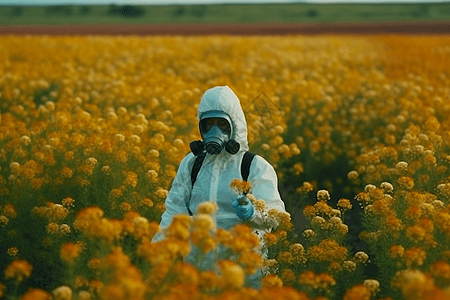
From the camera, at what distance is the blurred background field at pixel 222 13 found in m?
52.9

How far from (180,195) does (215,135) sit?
55 cm

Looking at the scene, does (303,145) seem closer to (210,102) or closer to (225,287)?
(210,102)

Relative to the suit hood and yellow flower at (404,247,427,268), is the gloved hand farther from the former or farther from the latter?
yellow flower at (404,247,427,268)

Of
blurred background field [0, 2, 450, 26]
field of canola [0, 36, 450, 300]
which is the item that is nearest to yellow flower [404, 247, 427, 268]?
field of canola [0, 36, 450, 300]

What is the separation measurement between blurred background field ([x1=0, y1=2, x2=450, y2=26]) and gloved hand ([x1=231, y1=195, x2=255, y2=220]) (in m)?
49.5

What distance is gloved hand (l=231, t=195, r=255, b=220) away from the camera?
374cm

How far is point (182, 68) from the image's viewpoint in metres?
15.5

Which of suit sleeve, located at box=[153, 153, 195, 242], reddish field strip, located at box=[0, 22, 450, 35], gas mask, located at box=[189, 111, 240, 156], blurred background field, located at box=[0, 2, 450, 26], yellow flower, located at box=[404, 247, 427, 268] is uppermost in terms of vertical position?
blurred background field, located at box=[0, 2, 450, 26]

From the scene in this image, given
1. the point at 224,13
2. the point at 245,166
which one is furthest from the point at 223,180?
the point at 224,13

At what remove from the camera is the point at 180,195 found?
4219 mm

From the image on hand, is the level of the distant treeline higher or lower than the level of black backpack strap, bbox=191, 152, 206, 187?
higher

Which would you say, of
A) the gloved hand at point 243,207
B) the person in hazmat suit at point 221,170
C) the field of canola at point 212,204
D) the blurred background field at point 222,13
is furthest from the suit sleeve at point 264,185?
the blurred background field at point 222,13

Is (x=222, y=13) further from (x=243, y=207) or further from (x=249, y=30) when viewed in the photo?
(x=243, y=207)

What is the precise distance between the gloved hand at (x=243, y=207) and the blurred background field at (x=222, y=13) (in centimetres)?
4949
